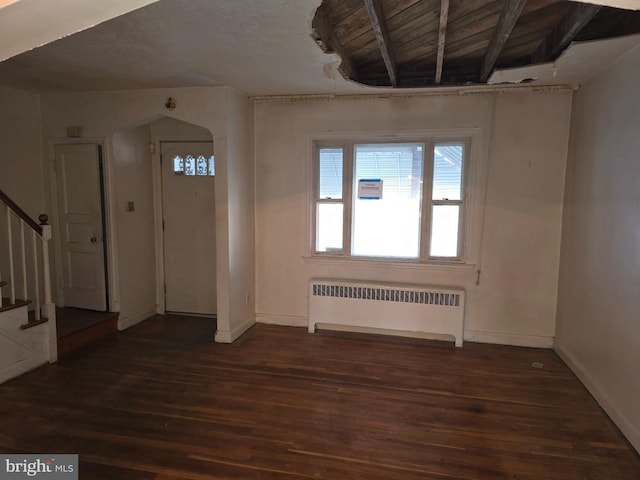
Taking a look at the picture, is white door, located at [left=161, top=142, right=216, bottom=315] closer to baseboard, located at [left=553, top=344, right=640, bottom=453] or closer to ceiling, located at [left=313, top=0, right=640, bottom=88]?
ceiling, located at [left=313, top=0, right=640, bottom=88]

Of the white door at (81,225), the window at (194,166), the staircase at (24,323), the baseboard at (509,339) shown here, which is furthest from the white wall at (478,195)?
the staircase at (24,323)

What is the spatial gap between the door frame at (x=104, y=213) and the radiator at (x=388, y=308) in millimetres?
2224

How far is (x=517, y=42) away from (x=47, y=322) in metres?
4.61

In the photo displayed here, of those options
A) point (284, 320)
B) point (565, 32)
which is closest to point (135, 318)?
point (284, 320)

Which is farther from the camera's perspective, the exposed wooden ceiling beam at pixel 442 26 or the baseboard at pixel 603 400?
the baseboard at pixel 603 400

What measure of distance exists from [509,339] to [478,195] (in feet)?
5.11

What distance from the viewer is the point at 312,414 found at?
2857mm

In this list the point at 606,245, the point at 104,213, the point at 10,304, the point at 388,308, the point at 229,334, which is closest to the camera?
the point at 606,245

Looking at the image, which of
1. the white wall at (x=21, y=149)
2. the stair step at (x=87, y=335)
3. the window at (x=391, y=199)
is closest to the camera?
the stair step at (x=87, y=335)

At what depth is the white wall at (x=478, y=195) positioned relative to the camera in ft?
12.9

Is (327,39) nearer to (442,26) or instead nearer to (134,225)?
(442,26)

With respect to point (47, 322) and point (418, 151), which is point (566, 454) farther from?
point (47, 322)

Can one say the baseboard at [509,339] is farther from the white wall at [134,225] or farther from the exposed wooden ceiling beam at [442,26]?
the white wall at [134,225]

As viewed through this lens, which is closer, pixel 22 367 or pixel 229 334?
pixel 22 367
